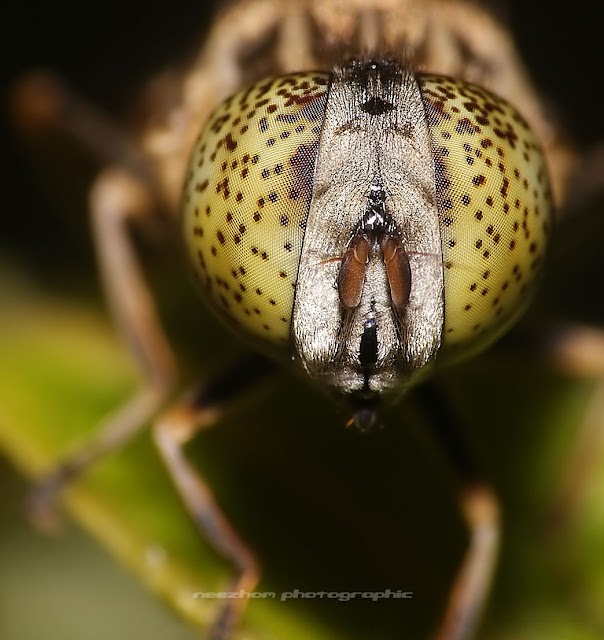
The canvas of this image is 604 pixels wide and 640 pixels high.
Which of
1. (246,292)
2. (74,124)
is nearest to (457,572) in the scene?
(246,292)

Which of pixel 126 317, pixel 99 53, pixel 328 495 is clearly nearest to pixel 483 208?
pixel 328 495

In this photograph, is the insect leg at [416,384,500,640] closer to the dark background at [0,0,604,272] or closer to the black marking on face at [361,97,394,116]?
the black marking on face at [361,97,394,116]

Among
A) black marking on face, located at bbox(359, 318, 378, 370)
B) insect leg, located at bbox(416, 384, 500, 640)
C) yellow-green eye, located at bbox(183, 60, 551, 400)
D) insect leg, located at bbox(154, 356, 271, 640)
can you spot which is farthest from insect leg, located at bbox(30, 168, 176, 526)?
black marking on face, located at bbox(359, 318, 378, 370)

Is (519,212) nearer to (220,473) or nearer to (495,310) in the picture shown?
(495,310)

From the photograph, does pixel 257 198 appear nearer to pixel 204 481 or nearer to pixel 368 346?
pixel 368 346

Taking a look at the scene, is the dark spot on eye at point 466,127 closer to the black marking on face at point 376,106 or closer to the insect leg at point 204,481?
the black marking on face at point 376,106

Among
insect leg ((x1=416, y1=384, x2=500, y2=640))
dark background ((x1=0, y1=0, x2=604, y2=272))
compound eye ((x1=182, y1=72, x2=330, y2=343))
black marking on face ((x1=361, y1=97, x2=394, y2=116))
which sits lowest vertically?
insect leg ((x1=416, y1=384, x2=500, y2=640))
